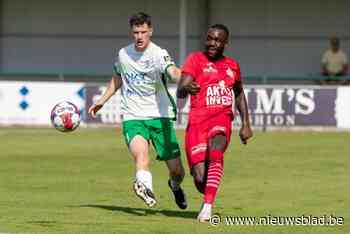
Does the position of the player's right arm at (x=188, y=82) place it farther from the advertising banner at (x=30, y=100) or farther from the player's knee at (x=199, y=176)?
the advertising banner at (x=30, y=100)

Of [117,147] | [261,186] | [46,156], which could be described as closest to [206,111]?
[261,186]

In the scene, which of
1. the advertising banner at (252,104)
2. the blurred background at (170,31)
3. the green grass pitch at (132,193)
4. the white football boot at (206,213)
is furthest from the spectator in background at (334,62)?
the white football boot at (206,213)

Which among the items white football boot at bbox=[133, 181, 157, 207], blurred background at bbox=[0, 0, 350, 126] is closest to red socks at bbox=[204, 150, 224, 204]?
white football boot at bbox=[133, 181, 157, 207]

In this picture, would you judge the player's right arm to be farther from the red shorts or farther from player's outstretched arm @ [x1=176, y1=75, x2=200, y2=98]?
the red shorts

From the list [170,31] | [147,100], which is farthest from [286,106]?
[147,100]

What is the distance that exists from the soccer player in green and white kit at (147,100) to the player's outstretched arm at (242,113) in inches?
28.8

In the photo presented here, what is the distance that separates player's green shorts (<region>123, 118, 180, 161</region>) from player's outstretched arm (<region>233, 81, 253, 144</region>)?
89 cm

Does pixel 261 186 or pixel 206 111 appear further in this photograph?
pixel 261 186

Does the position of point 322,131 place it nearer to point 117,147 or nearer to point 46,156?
point 117,147

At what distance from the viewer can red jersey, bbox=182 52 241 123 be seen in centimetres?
1120

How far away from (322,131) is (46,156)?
28.6 feet

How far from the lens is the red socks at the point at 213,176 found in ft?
35.8

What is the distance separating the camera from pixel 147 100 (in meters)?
12.0

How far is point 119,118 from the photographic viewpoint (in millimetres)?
26781
